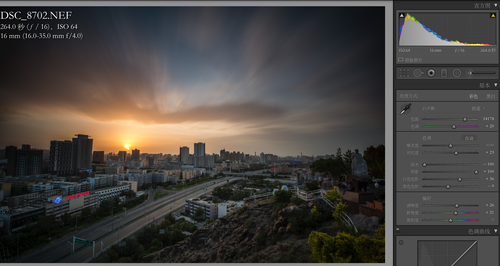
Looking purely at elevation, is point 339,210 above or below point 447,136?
below

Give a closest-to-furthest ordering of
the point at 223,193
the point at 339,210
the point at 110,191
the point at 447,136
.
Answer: the point at 447,136
the point at 339,210
the point at 110,191
the point at 223,193

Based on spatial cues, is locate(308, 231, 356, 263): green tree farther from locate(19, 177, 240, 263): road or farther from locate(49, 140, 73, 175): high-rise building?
locate(49, 140, 73, 175): high-rise building

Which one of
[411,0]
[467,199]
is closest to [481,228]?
[467,199]

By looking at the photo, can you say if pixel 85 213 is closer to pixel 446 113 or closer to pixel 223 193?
pixel 223 193

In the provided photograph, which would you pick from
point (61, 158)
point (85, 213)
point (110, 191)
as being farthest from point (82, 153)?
point (110, 191)

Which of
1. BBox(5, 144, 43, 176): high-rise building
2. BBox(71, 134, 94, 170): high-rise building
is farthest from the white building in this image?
BBox(5, 144, 43, 176): high-rise building

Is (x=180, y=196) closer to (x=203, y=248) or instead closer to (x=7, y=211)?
(x=7, y=211)

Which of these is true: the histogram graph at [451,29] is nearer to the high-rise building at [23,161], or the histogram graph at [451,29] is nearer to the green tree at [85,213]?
the high-rise building at [23,161]
